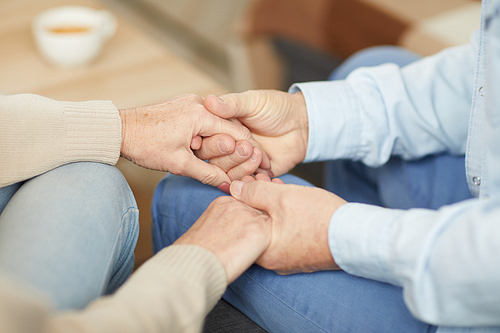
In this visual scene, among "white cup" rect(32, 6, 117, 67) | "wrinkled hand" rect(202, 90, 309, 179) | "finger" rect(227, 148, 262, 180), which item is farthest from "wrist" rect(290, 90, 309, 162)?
"white cup" rect(32, 6, 117, 67)

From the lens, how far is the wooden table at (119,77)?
1162 mm

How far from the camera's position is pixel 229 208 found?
63cm

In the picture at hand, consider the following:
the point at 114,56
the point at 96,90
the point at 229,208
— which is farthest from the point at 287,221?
the point at 114,56

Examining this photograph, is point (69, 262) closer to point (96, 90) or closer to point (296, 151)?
point (296, 151)

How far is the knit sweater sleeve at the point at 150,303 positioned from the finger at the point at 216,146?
23cm

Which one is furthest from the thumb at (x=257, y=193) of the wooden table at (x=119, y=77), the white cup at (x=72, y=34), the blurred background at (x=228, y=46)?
the white cup at (x=72, y=34)

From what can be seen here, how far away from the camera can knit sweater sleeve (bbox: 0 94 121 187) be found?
605 millimetres

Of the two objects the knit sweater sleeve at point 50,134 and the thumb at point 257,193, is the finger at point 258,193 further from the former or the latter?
the knit sweater sleeve at point 50,134

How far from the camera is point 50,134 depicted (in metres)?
0.63

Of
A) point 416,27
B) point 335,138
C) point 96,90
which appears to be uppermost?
point 416,27

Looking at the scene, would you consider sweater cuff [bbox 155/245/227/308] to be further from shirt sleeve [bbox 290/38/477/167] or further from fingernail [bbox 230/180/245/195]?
shirt sleeve [bbox 290/38/477/167]

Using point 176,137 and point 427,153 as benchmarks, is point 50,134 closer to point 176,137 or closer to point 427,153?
point 176,137

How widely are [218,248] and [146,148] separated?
238 millimetres

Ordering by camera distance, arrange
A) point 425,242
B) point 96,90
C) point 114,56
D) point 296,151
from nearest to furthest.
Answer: point 425,242 → point 296,151 → point 96,90 → point 114,56
